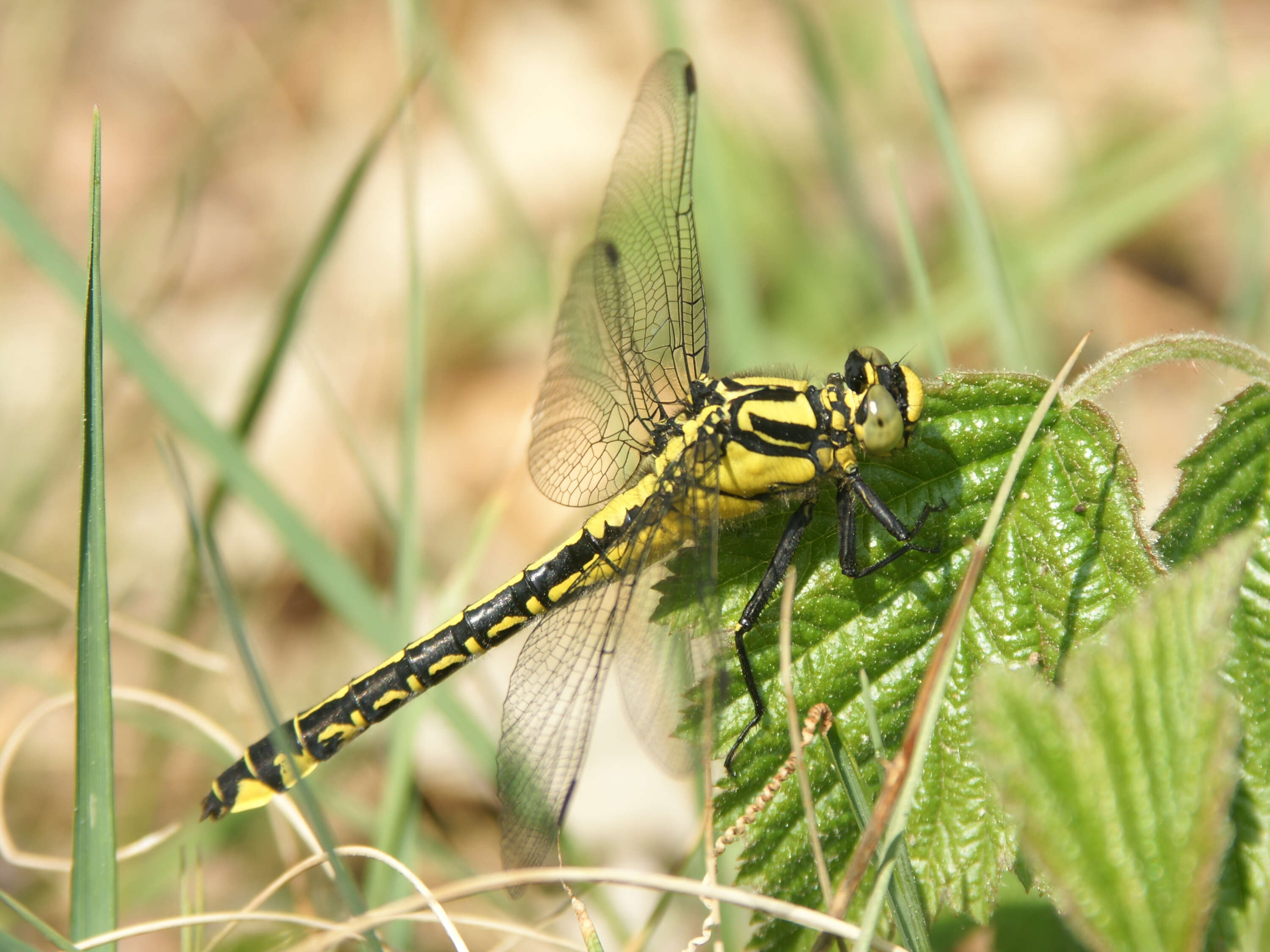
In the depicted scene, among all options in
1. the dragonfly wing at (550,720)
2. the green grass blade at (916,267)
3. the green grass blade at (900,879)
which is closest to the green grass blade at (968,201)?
the green grass blade at (916,267)

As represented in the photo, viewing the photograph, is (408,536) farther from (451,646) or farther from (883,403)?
(883,403)

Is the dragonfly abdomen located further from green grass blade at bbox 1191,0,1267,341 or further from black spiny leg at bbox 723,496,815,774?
green grass blade at bbox 1191,0,1267,341

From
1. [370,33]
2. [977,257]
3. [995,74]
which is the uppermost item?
[370,33]

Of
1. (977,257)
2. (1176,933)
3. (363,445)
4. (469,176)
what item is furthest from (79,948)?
(469,176)

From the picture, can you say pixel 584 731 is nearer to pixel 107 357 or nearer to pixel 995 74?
pixel 107 357

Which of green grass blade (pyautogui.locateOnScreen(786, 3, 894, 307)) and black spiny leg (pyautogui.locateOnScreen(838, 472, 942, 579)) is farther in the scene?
green grass blade (pyautogui.locateOnScreen(786, 3, 894, 307))

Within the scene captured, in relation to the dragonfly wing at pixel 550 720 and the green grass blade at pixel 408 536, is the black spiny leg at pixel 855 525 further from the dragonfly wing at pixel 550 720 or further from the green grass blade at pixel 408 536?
the green grass blade at pixel 408 536

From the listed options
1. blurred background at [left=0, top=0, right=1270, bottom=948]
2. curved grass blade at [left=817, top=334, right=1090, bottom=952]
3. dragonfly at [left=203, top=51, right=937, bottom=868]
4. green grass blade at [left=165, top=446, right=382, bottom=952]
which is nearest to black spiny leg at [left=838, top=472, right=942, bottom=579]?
dragonfly at [left=203, top=51, right=937, bottom=868]
